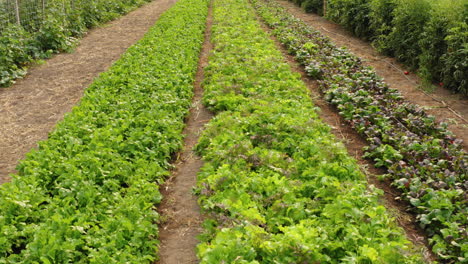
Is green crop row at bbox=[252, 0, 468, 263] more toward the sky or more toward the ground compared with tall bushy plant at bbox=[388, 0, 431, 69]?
more toward the ground

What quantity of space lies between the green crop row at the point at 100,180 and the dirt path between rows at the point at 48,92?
2.48 feet

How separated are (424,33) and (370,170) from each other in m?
5.26

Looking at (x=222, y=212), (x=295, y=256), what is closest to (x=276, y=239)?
(x=295, y=256)

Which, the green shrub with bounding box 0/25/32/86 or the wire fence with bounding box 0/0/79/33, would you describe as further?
the wire fence with bounding box 0/0/79/33

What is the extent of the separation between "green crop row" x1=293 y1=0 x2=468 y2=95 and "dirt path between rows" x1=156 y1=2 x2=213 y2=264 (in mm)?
5105

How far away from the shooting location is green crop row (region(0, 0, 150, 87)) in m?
10.2

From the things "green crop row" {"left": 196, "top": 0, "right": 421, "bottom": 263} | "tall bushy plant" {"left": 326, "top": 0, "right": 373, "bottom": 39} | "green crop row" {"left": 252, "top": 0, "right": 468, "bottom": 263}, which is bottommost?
"green crop row" {"left": 252, "top": 0, "right": 468, "bottom": 263}

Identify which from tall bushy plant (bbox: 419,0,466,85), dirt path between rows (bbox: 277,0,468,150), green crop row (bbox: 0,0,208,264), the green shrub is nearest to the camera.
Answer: green crop row (bbox: 0,0,208,264)

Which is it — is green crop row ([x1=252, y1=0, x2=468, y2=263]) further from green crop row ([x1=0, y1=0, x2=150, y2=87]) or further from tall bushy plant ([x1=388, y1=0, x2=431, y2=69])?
green crop row ([x1=0, y1=0, x2=150, y2=87])

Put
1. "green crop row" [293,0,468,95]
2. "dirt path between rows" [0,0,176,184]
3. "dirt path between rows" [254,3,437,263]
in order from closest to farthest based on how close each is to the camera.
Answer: "dirt path between rows" [254,3,437,263] → "dirt path between rows" [0,0,176,184] → "green crop row" [293,0,468,95]

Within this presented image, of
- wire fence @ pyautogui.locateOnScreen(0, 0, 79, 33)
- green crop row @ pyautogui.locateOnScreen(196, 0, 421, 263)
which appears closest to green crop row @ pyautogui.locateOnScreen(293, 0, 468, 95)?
green crop row @ pyautogui.locateOnScreen(196, 0, 421, 263)

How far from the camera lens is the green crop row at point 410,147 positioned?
468 cm

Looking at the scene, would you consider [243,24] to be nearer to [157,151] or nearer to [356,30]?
[356,30]

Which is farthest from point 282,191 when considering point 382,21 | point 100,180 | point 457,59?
point 382,21
